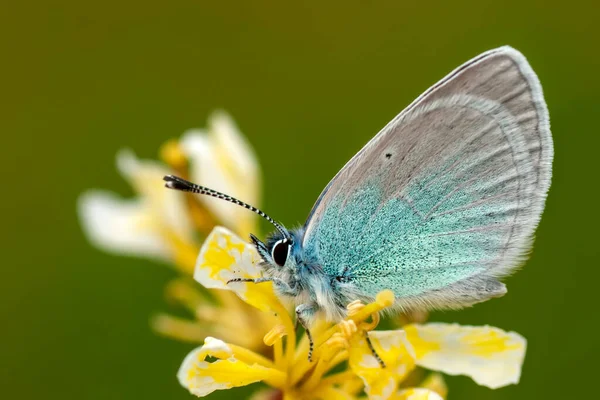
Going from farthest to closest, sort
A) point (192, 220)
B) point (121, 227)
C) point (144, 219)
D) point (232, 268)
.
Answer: point (121, 227)
point (144, 219)
point (192, 220)
point (232, 268)

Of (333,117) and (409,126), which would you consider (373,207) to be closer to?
(409,126)

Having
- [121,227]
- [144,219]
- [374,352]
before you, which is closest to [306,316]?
[374,352]

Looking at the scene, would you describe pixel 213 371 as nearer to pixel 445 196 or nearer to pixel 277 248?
pixel 277 248

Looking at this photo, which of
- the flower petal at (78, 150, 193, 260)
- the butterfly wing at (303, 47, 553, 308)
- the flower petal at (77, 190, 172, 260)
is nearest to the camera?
the butterfly wing at (303, 47, 553, 308)

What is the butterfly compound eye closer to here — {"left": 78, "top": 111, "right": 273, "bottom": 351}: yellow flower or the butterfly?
the butterfly

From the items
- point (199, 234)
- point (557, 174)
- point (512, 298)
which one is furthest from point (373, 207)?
point (557, 174)

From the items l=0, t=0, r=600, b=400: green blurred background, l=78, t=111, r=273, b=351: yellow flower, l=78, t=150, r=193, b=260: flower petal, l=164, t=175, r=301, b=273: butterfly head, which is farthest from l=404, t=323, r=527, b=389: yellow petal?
l=78, t=150, r=193, b=260: flower petal

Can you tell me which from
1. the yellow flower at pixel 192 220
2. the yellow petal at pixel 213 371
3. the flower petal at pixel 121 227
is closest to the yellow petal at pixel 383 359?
the yellow petal at pixel 213 371
